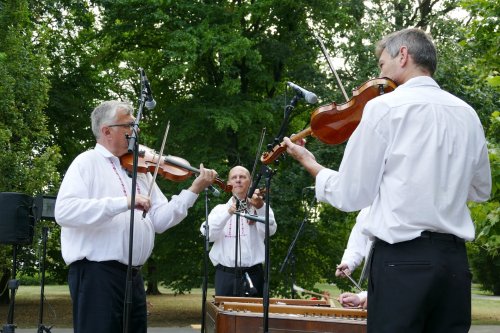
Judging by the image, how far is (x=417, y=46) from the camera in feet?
10.7

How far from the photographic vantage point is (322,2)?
1706 centimetres

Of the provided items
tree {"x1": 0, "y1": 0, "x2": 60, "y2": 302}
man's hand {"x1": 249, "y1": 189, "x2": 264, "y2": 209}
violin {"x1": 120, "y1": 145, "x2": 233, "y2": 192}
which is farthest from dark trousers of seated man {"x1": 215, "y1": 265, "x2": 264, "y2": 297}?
tree {"x1": 0, "y1": 0, "x2": 60, "y2": 302}

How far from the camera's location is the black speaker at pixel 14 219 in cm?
707

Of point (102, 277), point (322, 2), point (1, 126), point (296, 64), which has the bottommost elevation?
point (102, 277)

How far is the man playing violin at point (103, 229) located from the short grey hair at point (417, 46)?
185 centimetres

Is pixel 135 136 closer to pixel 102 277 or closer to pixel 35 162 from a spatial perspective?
pixel 102 277

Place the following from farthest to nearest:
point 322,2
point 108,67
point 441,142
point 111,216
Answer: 1. point 108,67
2. point 322,2
3. point 111,216
4. point 441,142

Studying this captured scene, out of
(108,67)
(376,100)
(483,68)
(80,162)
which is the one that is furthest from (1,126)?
(376,100)

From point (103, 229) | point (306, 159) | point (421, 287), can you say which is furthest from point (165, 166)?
point (421, 287)

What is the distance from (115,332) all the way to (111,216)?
707mm

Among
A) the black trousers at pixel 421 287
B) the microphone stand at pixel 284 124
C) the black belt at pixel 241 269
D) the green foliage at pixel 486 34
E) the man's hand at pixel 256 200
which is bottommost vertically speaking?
the black belt at pixel 241 269

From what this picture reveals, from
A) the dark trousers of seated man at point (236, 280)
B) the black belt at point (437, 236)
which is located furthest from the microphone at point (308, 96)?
the dark trousers of seated man at point (236, 280)

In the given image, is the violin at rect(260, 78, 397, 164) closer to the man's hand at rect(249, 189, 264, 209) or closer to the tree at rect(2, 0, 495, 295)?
the man's hand at rect(249, 189, 264, 209)

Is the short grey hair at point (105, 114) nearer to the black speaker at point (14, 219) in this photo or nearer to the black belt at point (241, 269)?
the black speaker at point (14, 219)
